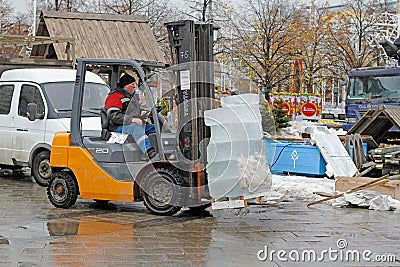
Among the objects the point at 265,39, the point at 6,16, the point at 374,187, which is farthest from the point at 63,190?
the point at 6,16

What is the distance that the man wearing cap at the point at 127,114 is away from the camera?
1043cm

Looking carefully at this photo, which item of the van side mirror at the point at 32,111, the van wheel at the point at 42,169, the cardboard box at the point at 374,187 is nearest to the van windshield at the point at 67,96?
the van side mirror at the point at 32,111

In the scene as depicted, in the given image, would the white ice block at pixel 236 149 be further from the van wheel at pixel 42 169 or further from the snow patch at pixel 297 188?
the van wheel at pixel 42 169

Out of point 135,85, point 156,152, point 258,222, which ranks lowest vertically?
point 258,222

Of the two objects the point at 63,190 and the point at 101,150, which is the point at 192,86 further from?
the point at 63,190

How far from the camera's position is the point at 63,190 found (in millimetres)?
11250

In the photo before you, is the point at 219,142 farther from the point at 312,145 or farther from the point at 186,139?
the point at 312,145

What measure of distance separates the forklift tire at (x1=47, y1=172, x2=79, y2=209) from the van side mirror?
135 inches

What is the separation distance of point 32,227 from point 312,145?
7.43 metres

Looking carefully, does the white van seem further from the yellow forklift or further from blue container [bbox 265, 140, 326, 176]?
blue container [bbox 265, 140, 326, 176]

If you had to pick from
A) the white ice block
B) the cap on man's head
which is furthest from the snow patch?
the cap on man's head

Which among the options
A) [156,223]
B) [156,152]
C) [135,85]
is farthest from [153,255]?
[135,85]

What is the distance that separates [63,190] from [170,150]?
6.83 ft

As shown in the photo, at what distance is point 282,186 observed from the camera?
13.6 metres
